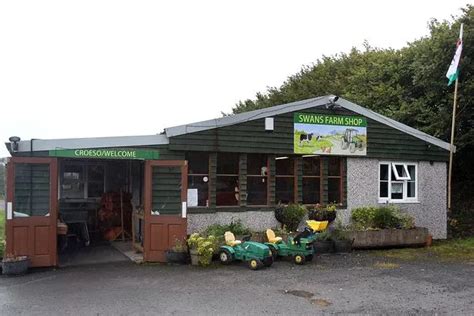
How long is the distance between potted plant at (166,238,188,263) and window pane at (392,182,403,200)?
23.7 feet

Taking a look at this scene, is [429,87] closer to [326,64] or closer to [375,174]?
[375,174]

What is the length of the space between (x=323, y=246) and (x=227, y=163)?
10.8 ft

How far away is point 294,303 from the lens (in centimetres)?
729

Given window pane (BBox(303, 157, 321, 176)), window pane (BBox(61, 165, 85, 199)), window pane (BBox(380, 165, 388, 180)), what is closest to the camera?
window pane (BBox(303, 157, 321, 176))

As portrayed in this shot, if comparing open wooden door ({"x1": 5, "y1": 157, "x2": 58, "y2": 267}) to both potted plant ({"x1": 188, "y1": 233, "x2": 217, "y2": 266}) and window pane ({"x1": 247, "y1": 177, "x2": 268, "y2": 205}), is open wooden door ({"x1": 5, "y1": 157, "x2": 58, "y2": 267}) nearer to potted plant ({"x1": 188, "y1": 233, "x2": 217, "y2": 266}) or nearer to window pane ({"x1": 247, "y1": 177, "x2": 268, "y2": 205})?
potted plant ({"x1": 188, "y1": 233, "x2": 217, "y2": 266})

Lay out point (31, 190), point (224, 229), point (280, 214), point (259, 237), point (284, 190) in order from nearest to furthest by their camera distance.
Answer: point (31, 190), point (224, 229), point (259, 237), point (280, 214), point (284, 190)

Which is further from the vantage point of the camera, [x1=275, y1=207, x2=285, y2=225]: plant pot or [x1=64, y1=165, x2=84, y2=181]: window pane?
[x1=64, y1=165, x2=84, y2=181]: window pane

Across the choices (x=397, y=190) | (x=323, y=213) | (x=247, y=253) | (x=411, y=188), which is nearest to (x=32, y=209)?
(x=247, y=253)

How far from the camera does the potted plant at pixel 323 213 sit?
13.0 metres

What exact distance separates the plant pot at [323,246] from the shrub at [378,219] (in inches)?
59.4

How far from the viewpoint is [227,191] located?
12.7 meters

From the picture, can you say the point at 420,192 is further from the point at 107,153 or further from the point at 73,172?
Result: the point at 73,172

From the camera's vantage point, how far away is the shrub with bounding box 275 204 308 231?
41.9ft

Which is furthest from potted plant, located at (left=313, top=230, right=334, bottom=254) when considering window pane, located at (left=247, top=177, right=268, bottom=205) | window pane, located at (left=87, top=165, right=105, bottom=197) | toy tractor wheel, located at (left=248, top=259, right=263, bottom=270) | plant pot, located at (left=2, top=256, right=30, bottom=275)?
window pane, located at (left=87, top=165, right=105, bottom=197)
